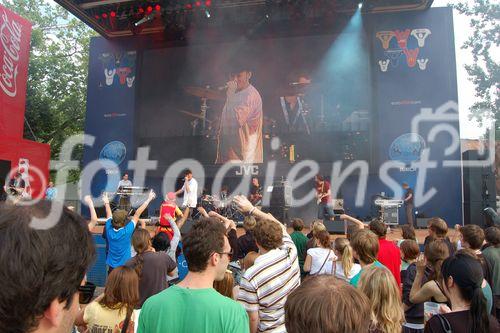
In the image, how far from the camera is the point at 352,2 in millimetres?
12266

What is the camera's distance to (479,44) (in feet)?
54.3

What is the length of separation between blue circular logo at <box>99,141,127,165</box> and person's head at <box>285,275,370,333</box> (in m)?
13.7

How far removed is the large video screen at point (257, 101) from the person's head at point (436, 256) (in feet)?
31.9

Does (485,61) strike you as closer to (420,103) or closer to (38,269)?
(420,103)

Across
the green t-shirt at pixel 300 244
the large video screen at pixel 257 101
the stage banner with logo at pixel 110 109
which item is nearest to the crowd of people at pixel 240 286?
the green t-shirt at pixel 300 244

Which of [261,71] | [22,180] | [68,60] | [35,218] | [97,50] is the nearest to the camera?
[35,218]

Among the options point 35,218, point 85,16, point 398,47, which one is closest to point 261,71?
point 398,47

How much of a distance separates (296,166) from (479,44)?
36.4ft

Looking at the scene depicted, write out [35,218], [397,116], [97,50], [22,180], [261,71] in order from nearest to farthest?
[35,218], [22,180], [397,116], [261,71], [97,50]

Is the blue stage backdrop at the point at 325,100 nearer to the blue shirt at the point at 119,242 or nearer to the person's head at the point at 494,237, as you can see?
the person's head at the point at 494,237

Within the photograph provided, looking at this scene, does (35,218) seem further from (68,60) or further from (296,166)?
(68,60)

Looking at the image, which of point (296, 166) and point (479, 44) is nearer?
point (296, 166)

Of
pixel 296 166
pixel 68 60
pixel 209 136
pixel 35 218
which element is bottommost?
pixel 35 218

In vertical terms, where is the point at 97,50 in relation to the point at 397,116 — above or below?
above
